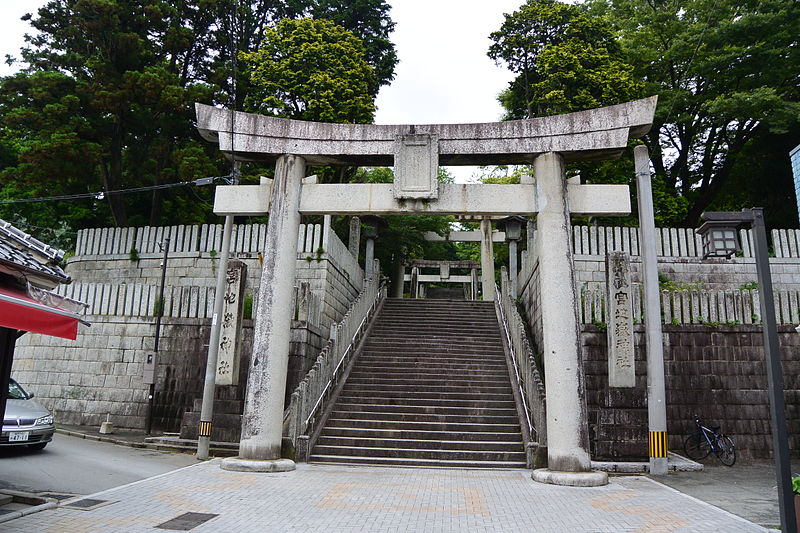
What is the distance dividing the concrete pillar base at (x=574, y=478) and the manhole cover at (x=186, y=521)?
543 centimetres

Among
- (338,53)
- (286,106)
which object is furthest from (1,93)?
(338,53)

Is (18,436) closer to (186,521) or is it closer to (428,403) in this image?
(186,521)

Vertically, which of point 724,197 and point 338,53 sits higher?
point 338,53

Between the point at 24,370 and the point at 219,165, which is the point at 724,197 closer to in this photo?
the point at 219,165

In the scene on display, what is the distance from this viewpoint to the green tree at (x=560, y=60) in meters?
21.0

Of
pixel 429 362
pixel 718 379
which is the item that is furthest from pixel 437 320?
pixel 718 379

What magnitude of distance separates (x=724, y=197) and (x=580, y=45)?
36.9ft

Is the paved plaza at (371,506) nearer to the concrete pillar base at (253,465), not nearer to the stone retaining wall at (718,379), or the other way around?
the concrete pillar base at (253,465)

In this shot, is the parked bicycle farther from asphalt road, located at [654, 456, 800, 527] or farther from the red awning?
the red awning

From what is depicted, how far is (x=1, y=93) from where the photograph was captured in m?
19.1

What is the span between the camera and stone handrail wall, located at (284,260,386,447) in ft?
36.6

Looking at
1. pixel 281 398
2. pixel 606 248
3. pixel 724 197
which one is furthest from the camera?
pixel 724 197

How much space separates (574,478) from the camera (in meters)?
9.18

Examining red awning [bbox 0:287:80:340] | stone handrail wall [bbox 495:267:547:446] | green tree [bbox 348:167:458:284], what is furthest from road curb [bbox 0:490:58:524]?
green tree [bbox 348:167:458:284]
